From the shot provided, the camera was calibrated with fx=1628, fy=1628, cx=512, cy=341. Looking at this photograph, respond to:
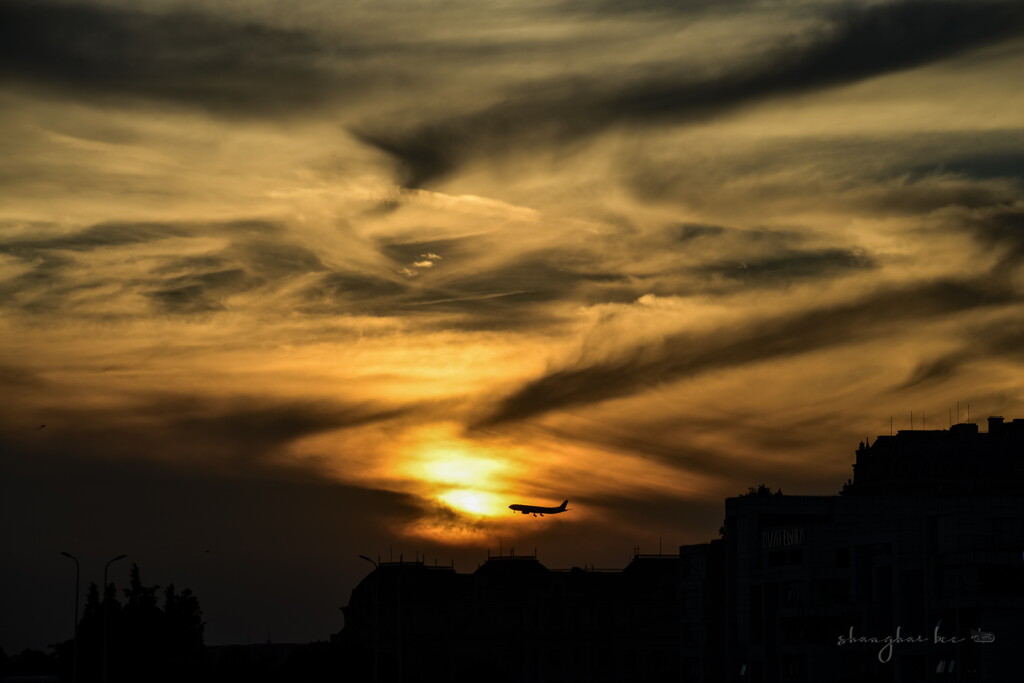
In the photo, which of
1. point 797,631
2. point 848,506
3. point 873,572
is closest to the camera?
point 873,572

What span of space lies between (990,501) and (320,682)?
3275 inches

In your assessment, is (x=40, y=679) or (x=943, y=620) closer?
(x=943, y=620)

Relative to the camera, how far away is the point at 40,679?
160375 millimetres

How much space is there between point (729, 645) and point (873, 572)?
118 ft

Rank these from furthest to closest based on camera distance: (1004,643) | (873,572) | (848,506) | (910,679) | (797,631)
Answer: (848,506) < (797,631) < (873,572) < (910,679) < (1004,643)

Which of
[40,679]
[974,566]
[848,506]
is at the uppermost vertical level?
[848,506]

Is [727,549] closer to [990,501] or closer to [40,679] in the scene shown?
[990,501]

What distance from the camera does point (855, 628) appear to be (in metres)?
161

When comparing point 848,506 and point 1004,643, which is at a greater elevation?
point 848,506

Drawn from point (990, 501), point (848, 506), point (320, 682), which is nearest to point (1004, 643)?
point (990, 501)

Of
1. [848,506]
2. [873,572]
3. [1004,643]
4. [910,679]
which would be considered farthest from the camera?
[848,506]

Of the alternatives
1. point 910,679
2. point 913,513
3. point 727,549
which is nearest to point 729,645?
point 727,549

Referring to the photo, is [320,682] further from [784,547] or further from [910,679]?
[910,679]

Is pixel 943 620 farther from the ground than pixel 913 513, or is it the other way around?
pixel 913 513
